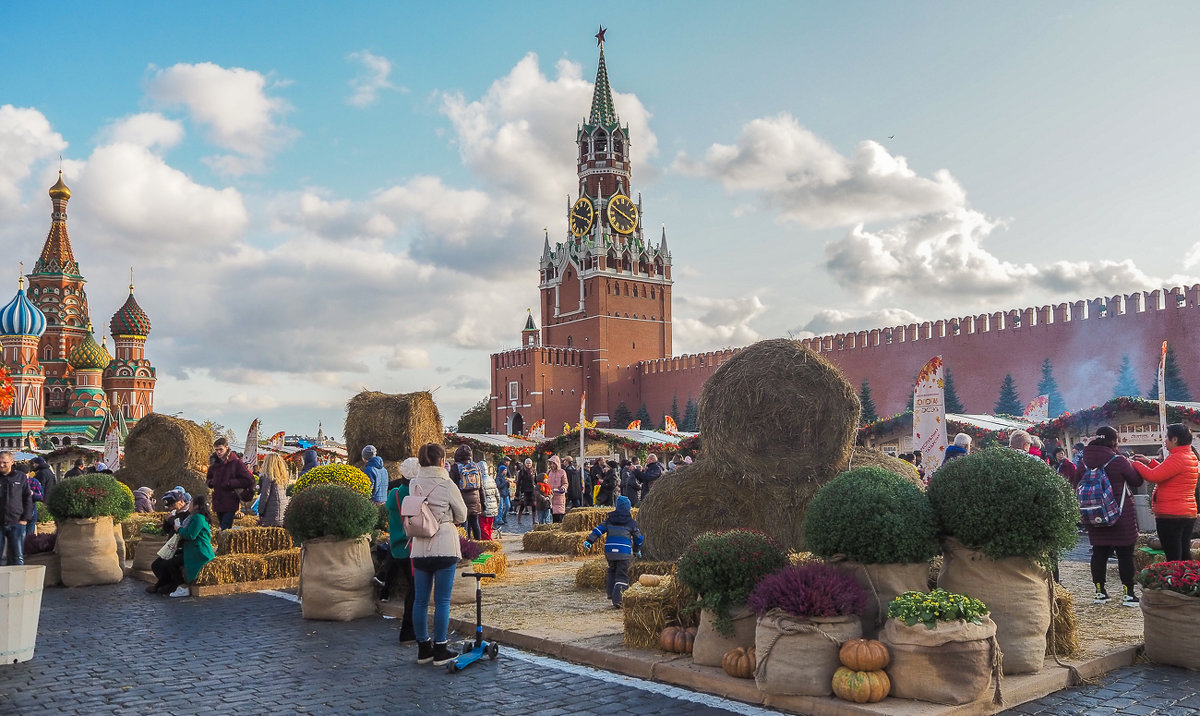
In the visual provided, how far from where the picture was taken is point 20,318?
64.2m

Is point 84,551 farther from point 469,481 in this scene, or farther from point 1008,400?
point 1008,400

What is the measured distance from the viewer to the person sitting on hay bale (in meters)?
8.70

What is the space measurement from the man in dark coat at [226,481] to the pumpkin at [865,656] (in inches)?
361

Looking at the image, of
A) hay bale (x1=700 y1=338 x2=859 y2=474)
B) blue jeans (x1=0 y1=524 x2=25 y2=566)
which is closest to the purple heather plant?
hay bale (x1=700 y1=338 x2=859 y2=474)

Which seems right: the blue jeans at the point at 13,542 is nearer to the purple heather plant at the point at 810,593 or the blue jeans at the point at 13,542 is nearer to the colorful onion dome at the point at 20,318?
the purple heather plant at the point at 810,593

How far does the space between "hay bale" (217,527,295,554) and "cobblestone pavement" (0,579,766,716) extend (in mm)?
2604

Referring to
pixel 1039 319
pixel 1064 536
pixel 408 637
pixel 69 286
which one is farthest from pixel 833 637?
pixel 69 286

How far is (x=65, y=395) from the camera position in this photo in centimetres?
6894

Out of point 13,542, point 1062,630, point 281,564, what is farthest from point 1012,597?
point 13,542

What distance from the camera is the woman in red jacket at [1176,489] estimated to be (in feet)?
25.2

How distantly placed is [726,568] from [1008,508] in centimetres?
180

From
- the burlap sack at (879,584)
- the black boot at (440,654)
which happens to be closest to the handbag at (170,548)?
the black boot at (440,654)

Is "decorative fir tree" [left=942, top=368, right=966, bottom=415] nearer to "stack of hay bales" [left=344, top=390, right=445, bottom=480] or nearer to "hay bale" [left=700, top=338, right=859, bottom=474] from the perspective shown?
"stack of hay bales" [left=344, top=390, right=445, bottom=480]

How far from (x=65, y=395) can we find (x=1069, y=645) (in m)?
76.3
